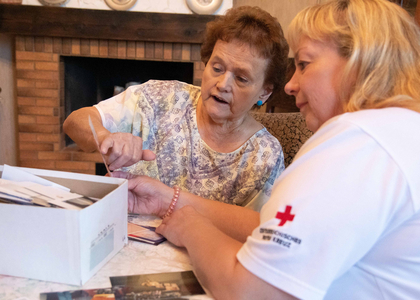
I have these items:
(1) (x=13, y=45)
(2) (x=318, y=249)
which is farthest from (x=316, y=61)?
(1) (x=13, y=45)

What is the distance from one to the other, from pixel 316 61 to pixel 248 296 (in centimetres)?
47

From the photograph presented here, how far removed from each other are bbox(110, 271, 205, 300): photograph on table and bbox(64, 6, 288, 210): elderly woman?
0.64 metres

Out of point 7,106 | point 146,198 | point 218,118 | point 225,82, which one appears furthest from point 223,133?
point 7,106

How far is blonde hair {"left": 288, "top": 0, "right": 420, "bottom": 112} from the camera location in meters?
0.65

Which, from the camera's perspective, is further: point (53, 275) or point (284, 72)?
point (284, 72)

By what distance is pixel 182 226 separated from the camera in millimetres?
776

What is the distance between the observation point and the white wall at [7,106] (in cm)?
327

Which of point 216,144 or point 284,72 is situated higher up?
point 284,72

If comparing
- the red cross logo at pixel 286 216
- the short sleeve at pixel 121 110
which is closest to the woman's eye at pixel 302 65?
the red cross logo at pixel 286 216

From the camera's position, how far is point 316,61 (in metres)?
0.72

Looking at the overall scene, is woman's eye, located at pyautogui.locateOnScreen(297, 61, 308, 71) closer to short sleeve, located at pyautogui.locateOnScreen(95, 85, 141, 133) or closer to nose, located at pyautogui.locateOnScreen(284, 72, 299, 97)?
nose, located at pyautogui.locateOnScreen(284, 72, 299, 97)

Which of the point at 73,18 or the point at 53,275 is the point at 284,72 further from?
the point at 73,18

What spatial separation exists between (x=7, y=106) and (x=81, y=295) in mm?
3342

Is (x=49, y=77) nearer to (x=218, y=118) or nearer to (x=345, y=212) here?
(x=218, y=118)
